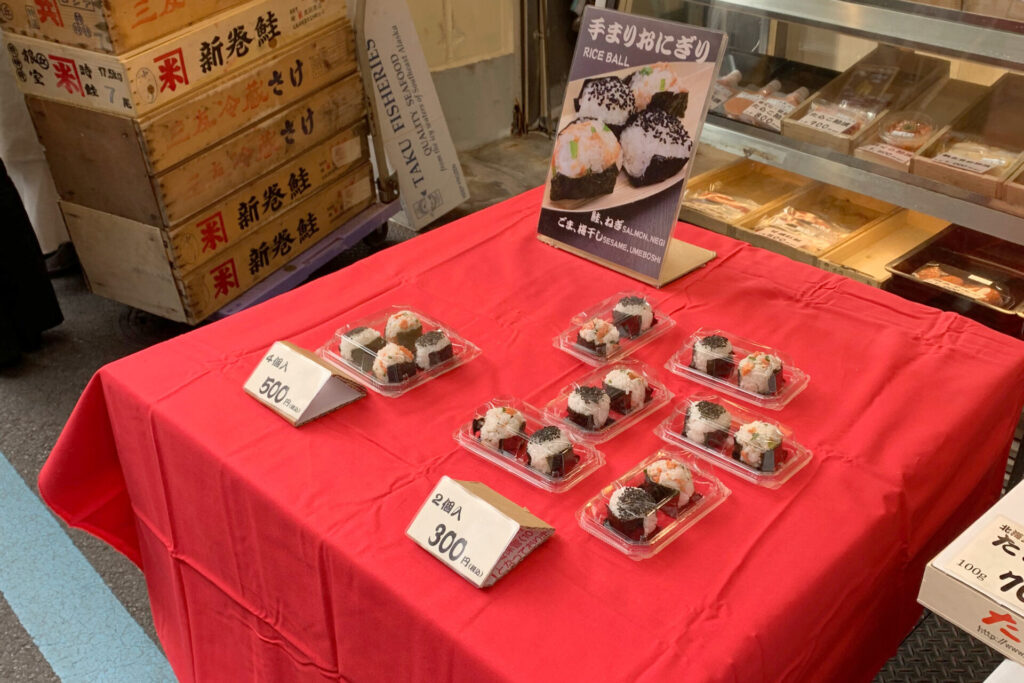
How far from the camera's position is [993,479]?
67.1 inches

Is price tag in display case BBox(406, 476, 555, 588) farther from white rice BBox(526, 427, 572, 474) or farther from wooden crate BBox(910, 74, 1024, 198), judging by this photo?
wooden crate BBox(910, 74, 1024, 198)

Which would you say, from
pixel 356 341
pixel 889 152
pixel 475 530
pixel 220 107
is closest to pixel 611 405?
pixel 475 530

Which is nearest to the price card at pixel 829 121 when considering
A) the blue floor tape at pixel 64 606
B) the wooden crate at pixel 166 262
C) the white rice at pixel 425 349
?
the white rice at pixel 425 349

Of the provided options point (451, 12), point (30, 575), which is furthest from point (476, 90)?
point (30, 575)

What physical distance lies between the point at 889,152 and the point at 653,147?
104 centimetres

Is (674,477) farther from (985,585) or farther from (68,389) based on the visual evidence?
(68,389)

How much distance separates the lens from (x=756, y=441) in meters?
1.33

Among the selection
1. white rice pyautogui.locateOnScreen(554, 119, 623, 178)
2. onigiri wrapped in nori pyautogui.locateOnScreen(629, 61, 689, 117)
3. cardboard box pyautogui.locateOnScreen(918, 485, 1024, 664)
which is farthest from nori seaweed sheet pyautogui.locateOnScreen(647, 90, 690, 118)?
cardboard box pyautogui.locateOnScreen(918, 485, 1024, 664)

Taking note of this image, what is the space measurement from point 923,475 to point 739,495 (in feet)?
0.99

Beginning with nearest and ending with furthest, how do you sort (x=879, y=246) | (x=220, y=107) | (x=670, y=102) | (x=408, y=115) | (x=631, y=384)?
1. (x=631, y=384)
2. (x=670, y=102)
3. (x=879, y=246)
4. (x=220, y=107)
5. (x=408, y=115)

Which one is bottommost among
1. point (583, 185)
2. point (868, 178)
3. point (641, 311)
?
point (868, 178)

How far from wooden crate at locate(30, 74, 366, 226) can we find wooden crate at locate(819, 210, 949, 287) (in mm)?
1859

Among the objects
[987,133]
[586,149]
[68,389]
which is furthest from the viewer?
[68,389]

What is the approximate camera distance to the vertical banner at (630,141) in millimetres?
1723
